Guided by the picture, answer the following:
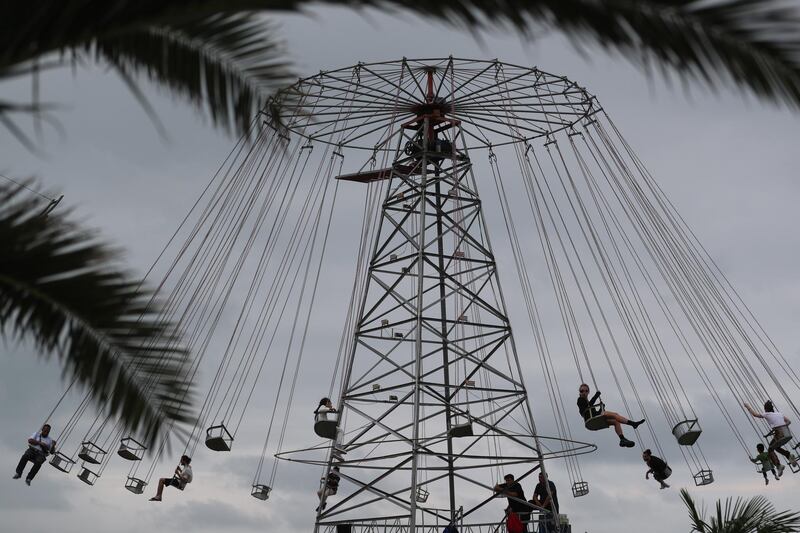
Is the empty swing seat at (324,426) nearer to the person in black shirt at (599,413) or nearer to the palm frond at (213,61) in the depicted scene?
the person in black shirt at (599,413)

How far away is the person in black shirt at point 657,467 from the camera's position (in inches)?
716

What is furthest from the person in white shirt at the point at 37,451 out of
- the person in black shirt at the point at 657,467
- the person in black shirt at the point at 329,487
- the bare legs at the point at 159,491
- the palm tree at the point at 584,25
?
the palm tree at the point at 584,25

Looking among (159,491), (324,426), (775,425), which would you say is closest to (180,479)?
(159,491)

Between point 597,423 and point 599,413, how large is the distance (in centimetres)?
20

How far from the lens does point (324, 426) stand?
1770 centimetres

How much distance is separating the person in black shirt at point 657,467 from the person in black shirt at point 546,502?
1.91 m

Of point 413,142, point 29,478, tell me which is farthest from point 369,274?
point 29,478

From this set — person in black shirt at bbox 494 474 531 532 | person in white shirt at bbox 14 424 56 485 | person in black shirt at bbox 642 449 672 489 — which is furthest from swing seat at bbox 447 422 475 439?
person in white shirt at bbox 14 424 56 485

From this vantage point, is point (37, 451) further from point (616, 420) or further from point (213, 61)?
point (213, 61)

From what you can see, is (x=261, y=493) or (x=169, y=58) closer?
(x=169, y=58)

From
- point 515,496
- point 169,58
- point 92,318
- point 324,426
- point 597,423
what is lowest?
point 92,318

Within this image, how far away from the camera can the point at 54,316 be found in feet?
15.9

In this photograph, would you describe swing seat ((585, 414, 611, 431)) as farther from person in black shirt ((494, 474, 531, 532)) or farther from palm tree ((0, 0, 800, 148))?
palm tree ((0, 0, 800, 148))

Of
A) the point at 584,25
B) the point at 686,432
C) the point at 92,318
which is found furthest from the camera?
the point at 686,432
